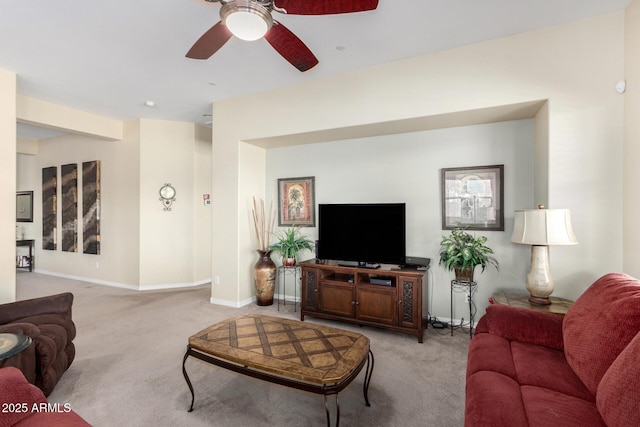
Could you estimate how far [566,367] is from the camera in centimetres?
165

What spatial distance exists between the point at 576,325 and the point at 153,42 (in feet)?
12.8

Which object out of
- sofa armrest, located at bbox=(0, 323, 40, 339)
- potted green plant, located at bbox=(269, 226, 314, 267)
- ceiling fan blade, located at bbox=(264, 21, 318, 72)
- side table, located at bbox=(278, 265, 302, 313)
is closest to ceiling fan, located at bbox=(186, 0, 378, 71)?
ceiling fan blade, located at bbox=(264, 21, 318, 72)

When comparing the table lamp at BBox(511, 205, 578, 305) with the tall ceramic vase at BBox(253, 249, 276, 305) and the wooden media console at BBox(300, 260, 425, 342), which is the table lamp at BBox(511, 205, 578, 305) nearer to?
the wooden media console at BBox(300, 260, 425, 342)

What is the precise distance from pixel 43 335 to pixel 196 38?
2714 mm

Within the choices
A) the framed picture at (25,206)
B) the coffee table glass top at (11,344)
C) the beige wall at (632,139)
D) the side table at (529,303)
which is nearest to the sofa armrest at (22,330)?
the coffee table glass top at (11,344)

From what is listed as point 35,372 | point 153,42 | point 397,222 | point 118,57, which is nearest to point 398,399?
point 397,222

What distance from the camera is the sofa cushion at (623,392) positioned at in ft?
3.43

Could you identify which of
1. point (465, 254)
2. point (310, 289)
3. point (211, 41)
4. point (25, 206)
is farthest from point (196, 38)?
point (25, 206)

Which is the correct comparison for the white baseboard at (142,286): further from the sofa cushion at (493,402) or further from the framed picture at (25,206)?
the sofa cushion at (493,402)

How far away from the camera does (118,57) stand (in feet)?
10.4

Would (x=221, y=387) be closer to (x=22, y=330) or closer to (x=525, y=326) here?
(x=22, y=330)

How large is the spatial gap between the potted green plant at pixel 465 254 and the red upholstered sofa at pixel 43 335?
3380 mm

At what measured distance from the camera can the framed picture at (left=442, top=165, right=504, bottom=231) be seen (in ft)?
11.0

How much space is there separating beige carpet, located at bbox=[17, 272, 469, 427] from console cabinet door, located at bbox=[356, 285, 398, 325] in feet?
0.60
